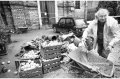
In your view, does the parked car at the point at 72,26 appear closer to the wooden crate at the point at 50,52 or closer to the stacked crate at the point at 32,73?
the wooden crate at the point at 50,52

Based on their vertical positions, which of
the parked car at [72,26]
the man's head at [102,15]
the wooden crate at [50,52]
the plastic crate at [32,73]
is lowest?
the plastic crate at [32,73]

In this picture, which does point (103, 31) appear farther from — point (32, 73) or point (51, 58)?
point (32, 73)

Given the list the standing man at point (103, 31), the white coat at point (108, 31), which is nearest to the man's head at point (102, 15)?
the standing man at point (103, 31)

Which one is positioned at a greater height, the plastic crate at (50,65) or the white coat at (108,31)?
the white coat at (108,31)

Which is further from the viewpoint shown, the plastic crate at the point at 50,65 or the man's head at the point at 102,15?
the plastic crate at the point at 50,65

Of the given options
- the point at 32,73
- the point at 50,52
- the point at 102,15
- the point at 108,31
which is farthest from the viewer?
the point at 50,52

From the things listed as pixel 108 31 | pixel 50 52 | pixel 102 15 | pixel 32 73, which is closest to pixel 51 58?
pixel 50 52

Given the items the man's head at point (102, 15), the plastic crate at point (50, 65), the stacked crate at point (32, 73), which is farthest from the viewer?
the plastic crate at point (50, 65)

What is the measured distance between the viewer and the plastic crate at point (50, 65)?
4.31 m

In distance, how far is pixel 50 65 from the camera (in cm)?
438

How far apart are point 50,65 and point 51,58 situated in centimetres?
33

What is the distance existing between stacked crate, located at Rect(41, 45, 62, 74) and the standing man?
1485mm

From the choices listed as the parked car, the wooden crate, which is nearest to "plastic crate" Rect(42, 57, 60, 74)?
the wooden crate

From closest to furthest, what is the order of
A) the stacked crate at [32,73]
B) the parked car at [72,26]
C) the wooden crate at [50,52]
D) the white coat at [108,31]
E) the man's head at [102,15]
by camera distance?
1. the man's head at [102,15]
2. the white coat at [108,31]
3. the stacked crate at [32,73]
4. the wooden crate at [50,52]
5. the parked car at [72,26]
